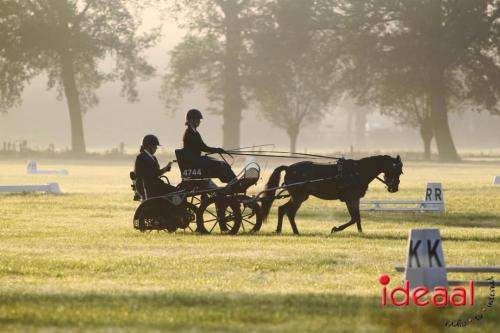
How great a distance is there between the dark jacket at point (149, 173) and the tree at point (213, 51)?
6527 centimetres

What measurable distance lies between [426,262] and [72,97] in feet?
260

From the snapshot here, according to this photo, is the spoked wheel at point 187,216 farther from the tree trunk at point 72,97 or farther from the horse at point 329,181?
the tree trunk at point 72,97

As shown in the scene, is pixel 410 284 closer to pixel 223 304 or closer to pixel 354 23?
pixel 223 304

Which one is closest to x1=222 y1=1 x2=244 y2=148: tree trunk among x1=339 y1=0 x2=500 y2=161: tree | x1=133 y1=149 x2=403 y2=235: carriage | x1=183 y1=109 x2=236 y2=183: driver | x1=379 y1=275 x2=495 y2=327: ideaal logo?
x1=339 y1=0 x2=500 y2=161: tree

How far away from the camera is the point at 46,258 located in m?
17.3

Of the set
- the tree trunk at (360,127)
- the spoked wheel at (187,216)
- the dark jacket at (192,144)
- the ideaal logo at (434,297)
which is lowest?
the ideaal logo at (434,297)

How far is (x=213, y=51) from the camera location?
291 ft

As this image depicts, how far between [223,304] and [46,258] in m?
5.46

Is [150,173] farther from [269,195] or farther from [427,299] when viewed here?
[427,299]

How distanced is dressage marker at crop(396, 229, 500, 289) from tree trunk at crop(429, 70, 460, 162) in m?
67.9

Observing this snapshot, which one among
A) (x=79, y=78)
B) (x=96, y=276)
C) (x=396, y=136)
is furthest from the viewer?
(x=396, y=136)

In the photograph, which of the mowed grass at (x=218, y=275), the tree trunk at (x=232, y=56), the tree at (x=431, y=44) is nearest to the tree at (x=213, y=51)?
the tree trunk at (x=232, y=56)

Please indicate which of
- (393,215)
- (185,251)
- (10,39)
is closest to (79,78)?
(10,39)

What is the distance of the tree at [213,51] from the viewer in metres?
87.8
